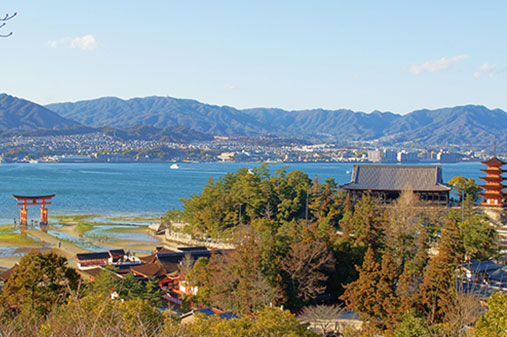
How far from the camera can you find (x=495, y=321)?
816cm

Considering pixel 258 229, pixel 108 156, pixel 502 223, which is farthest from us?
pixel 108 156

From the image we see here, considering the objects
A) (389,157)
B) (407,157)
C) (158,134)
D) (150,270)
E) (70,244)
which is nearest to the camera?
(150,270)

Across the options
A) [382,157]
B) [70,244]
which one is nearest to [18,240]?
[70,244]

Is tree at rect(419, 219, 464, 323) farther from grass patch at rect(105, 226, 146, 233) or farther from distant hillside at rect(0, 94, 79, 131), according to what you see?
distant hillside at rect(0, 94, 79, 131)

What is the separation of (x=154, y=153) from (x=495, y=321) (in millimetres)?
111401

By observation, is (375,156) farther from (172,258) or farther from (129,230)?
(172,258)

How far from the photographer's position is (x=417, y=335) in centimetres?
955

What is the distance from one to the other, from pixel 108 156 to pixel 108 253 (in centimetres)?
9650

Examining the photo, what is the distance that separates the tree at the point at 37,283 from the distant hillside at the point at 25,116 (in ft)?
515

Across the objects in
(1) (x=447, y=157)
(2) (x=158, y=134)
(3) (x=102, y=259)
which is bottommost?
(1) (x=447, y=157)

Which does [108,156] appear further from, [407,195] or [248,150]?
[407,195]

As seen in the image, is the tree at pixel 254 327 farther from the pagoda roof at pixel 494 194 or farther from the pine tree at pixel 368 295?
the pagoda roof at pixel 494 194

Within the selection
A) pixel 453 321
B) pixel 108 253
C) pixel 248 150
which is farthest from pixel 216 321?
pixel 248 150

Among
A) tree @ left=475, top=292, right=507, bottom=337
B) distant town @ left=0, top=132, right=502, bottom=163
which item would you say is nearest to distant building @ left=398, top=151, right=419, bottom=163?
distant town @ left=0, top=132, right=502, bottom=163
